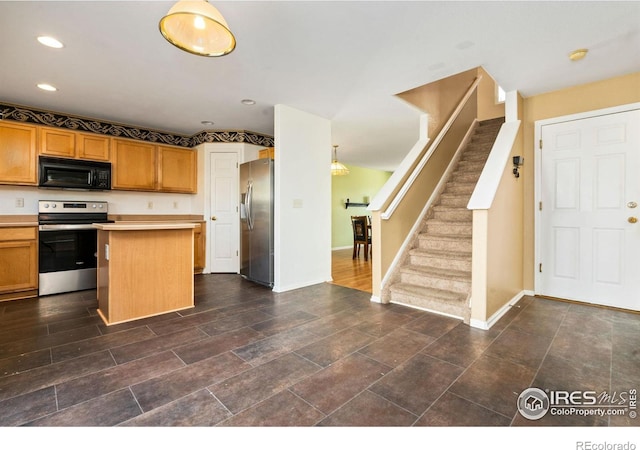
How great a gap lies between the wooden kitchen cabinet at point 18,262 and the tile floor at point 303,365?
0.53m

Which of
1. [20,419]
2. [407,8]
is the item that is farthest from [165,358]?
[407,8]

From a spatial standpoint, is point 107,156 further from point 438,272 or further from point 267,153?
point 438,272

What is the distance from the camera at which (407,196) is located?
147 inches

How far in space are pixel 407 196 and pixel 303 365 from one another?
255 cm

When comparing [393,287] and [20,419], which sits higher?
[393,287]

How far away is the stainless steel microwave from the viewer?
3799 millimetres

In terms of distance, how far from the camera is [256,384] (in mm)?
1727

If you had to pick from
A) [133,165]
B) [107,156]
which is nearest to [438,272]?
[133,165]

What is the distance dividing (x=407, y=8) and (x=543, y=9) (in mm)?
965

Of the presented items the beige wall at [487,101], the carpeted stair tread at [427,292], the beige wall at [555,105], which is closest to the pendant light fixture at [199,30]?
the carpeted stair tread at [427,292]

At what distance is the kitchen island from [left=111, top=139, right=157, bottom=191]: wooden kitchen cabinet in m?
1.85

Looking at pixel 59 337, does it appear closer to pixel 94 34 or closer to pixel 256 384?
pixel 256 384

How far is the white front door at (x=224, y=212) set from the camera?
5.06m

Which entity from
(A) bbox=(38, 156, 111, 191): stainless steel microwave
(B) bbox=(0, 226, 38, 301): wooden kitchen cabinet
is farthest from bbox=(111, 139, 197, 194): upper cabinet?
(B) bbox=(0, 226, 38, 301): wooden kitchen cabinet
